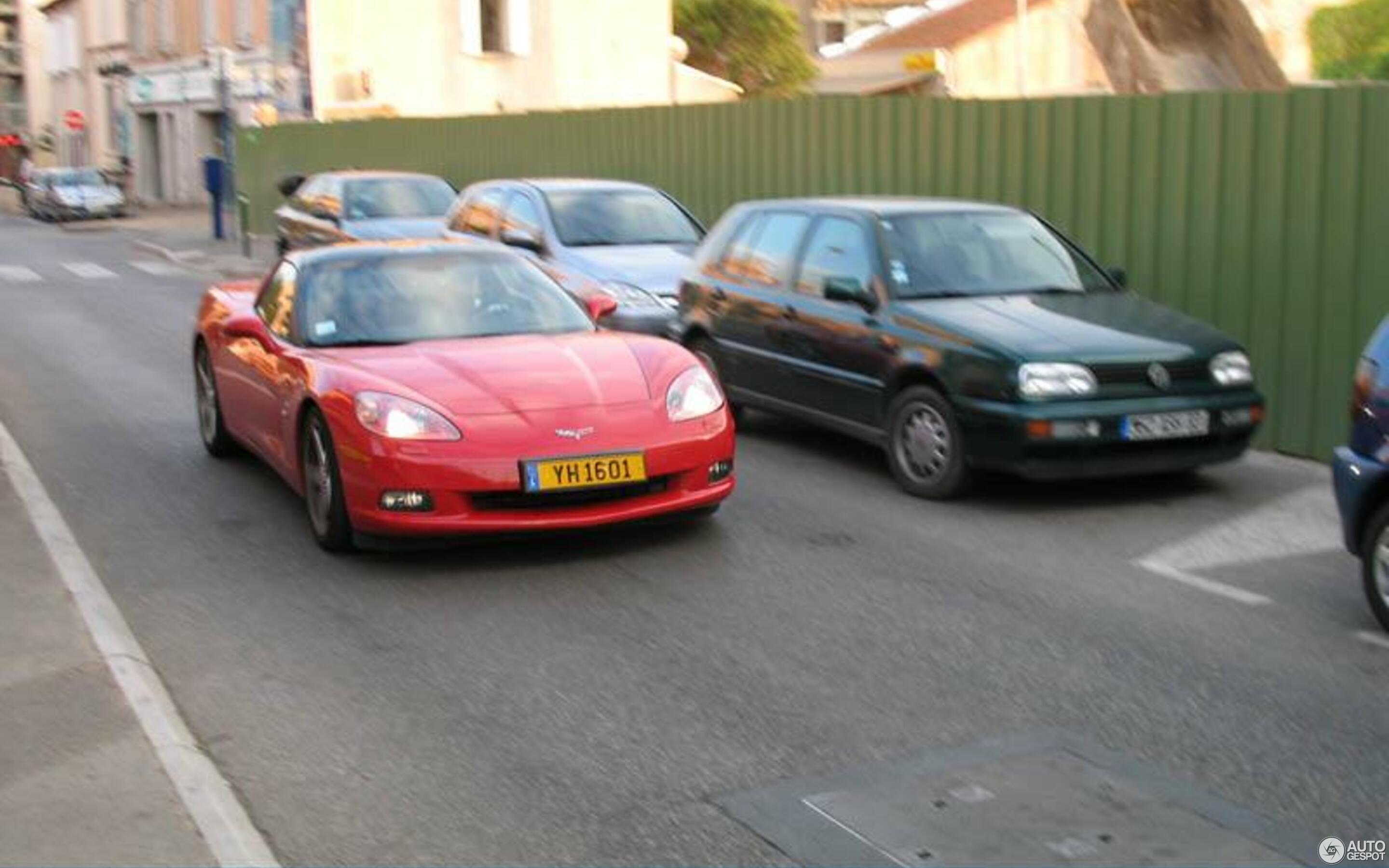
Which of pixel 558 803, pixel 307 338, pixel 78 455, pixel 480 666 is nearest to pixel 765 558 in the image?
pixel 480 666

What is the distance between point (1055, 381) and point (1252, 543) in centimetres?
124

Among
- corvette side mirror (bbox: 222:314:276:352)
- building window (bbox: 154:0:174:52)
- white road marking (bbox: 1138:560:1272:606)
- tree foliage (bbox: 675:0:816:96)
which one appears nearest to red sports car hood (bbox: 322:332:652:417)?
corvette side mirror (bbox: 222:314:276:352)

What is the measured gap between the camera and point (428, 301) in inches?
337

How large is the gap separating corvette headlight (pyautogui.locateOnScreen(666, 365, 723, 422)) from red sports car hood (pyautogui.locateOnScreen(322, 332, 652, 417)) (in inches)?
5.1

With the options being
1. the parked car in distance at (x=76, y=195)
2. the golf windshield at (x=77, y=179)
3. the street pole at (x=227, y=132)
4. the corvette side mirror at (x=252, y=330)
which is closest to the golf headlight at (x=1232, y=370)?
the corvette side mirror at (x=252, y=330)

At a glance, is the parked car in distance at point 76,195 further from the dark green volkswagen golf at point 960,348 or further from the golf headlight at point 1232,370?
the golf headlight at point 1232,370

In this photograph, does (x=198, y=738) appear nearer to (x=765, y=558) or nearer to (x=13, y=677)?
(x=13, y=677)

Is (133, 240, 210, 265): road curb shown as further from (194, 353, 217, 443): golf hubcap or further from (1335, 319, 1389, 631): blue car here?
(1335, 319, 1389, 631): blue car

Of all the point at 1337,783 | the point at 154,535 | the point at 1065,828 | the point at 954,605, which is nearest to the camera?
the point at 1065,828

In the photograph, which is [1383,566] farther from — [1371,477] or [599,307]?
[599,307]

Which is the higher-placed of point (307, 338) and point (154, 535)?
point (307, 338)

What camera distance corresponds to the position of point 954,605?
6887 millimetres

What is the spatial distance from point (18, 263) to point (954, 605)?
2499 centimetres

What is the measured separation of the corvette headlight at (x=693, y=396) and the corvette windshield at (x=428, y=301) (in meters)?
0.91
